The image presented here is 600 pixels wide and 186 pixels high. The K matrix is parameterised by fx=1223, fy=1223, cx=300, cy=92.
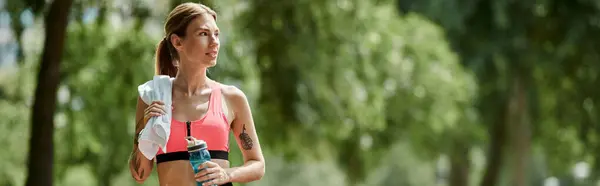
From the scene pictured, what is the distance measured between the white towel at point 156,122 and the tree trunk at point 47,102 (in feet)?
32.6

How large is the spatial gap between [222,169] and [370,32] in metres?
17.3

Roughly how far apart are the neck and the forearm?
30 cm

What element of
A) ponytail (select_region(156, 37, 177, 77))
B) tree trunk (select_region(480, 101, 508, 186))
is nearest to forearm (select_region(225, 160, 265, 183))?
ponytail (select_region(156, 37, 177, 77))

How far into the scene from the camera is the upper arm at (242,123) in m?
4.21

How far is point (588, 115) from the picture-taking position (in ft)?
78.7

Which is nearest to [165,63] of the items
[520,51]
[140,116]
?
[140,116]

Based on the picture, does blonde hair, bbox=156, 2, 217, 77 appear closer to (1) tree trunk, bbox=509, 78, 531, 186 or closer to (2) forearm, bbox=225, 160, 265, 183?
(2) forearm, bbox=225, 160, 265, 183

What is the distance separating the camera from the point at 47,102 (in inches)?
543

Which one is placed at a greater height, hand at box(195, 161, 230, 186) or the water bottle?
the water bottle

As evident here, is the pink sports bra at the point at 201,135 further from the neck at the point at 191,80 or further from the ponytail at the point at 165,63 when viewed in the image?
the ponytail at the point at 165,63

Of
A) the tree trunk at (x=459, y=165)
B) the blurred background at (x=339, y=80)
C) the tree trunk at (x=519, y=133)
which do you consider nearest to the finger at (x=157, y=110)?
the blurred background at (x=339, y=80)

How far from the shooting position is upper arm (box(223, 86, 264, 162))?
13.8 ft

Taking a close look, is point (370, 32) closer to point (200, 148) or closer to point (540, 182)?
point (200, 148)

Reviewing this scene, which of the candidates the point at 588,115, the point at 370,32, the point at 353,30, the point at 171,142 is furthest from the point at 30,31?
the point at 171,142
